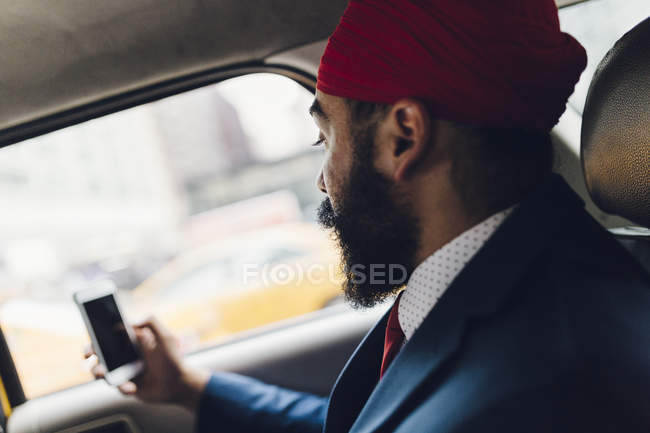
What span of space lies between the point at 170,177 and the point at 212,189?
656 millimetres

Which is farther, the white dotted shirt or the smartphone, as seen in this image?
the smartphone

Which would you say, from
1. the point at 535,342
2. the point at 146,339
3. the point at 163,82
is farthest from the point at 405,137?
the point at 146,339

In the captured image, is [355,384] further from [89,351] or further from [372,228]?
[89,351]

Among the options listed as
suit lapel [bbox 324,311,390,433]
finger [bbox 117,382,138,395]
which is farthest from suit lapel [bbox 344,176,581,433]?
finger [bbox 117,382,138,395]

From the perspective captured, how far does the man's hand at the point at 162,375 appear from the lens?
1.71m

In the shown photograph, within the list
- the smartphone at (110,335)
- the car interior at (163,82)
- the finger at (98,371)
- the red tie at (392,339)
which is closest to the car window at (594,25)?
the car interior at (163,82)

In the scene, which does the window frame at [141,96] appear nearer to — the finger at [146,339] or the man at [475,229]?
the man at [475,229]

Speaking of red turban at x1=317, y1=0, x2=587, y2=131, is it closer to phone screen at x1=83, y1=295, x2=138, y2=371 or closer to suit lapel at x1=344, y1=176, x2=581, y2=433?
suit lapel at x1=344, y1=176, x2=581, y2=433

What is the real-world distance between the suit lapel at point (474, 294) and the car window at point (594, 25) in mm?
1009

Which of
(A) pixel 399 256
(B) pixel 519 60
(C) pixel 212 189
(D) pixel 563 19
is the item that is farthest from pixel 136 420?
(C) pixel 212 189

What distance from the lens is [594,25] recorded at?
187cm

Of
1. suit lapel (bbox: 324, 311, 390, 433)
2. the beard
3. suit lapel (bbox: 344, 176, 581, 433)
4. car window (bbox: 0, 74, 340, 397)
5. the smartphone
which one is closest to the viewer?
suit lapel (bbox: 344, 176, 581, 433)

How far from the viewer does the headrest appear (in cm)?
108

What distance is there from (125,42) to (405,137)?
3.37 feet
